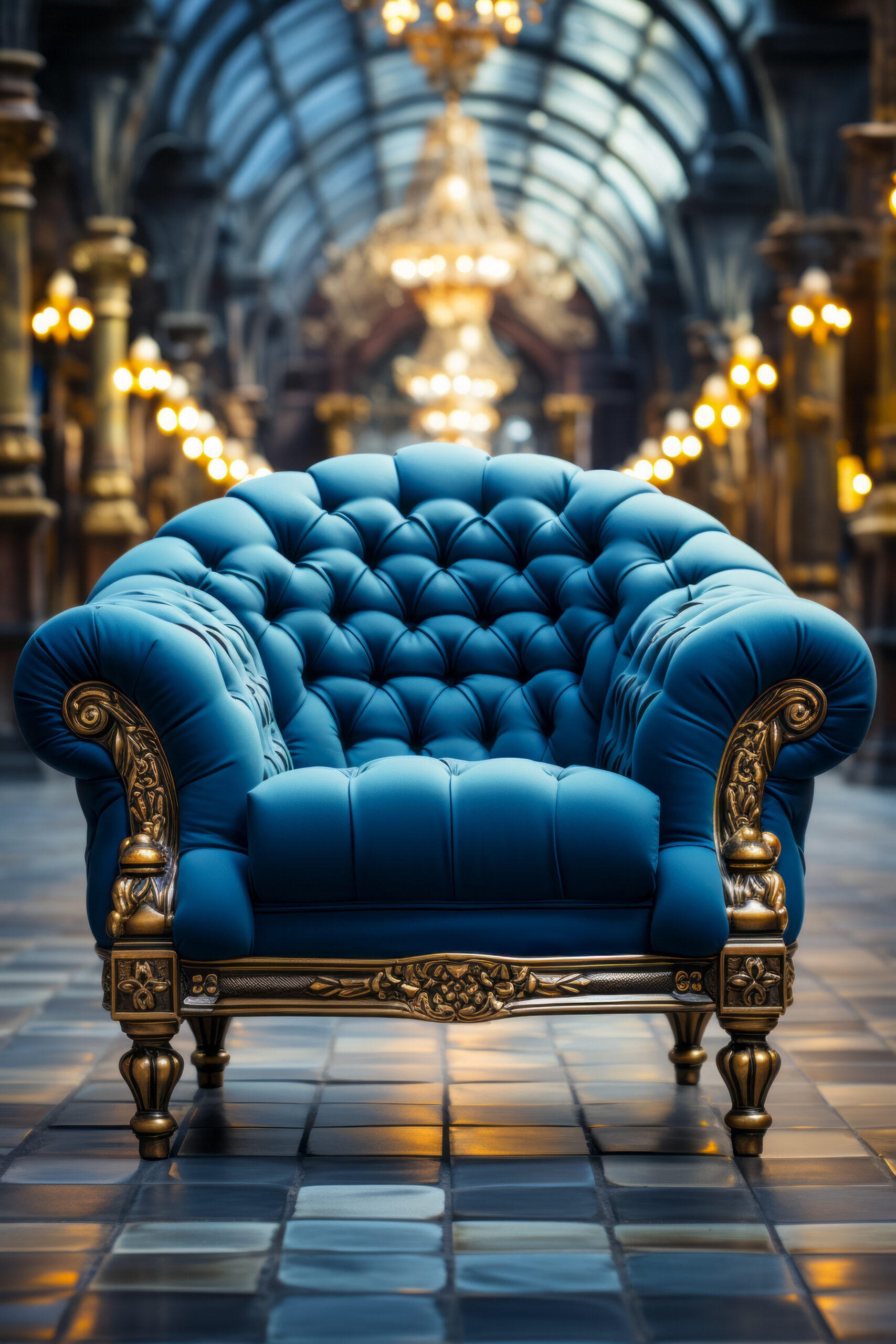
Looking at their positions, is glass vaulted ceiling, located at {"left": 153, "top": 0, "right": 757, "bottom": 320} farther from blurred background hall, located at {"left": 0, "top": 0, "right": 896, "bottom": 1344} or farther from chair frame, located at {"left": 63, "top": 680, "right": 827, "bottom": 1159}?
chair frame, located at {"left": 63, "top": 680, "right": 827, "bottom": 1159}

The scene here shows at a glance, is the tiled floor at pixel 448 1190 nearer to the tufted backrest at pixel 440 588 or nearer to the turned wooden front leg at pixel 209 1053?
the turned wooden front leg at pixel 209 1053

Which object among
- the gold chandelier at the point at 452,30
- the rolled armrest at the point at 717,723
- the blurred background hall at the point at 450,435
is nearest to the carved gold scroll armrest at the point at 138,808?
the blurred background hall at the point at 450,435

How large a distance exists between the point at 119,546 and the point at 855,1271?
435 inches

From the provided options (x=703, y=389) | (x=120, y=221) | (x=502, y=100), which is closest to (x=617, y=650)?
(x=120, y=221)

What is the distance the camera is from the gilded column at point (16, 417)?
9781mm

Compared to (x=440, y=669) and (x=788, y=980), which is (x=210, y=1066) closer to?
(x=440, y=669)

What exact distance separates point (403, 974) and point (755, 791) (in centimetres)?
57

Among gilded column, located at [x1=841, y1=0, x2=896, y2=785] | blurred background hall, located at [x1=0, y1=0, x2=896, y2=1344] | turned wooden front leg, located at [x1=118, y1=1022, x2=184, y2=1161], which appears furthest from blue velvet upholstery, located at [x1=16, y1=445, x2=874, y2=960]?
gilded column, located at [x1=841, y1=0, x2=896, y2=785]

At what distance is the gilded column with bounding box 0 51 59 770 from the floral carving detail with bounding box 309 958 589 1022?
25.5 feet

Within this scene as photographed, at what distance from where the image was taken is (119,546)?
12438 millimetres

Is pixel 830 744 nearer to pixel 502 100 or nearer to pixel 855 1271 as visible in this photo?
pixel 855 1271

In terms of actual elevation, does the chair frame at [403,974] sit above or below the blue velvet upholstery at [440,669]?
below

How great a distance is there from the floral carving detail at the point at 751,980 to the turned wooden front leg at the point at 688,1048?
0.47 metres

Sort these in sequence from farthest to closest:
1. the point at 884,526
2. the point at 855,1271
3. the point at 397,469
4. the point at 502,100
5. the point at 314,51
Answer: the point at 502,100
the point at 314,51
the point at 884,526
the point at 397,469
the point at 855,1271
